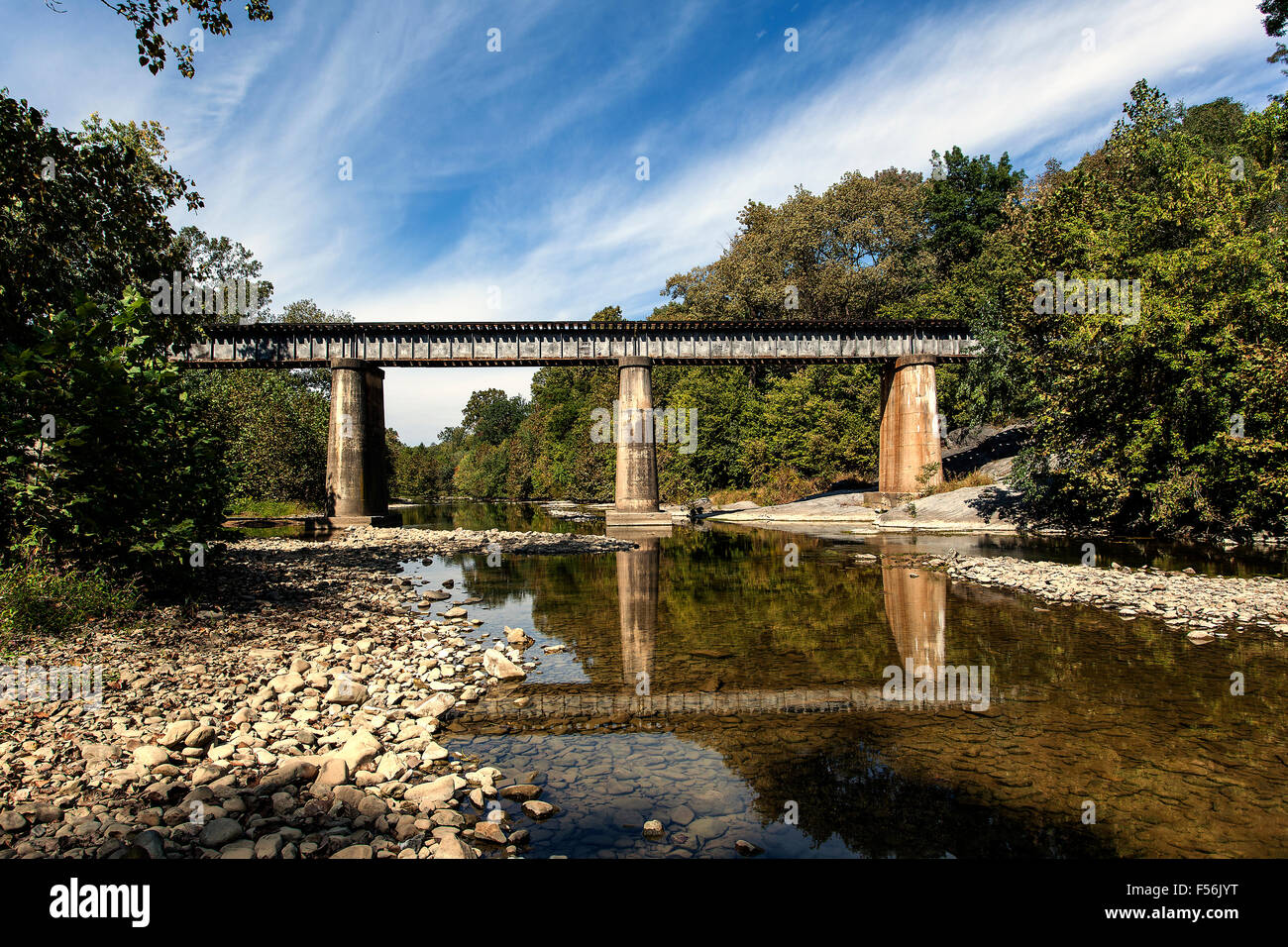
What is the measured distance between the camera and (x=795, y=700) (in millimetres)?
9961

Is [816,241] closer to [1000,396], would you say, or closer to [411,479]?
[1000,396]

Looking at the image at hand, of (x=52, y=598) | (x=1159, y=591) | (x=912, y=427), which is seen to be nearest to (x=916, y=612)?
(x=1159, y=591)

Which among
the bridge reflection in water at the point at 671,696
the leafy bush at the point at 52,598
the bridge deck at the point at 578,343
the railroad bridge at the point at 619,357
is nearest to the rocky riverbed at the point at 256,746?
the leafy bush at the point at 52,598

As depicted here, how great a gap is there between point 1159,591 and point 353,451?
4111 centimetres

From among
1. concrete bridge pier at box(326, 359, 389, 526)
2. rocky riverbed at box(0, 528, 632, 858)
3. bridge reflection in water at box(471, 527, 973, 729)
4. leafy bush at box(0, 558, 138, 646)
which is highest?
concrete bridge pier at box(326, 359, 389, 526)

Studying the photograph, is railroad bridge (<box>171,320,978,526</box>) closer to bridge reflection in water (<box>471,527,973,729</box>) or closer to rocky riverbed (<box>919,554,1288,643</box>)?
rocky riverbed (<box>919,554,1288,643</box>)

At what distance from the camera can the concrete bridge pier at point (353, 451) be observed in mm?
41312

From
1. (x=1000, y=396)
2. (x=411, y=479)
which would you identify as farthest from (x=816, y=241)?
(x=411, y=479)

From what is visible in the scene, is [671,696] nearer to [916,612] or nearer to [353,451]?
[916,612]

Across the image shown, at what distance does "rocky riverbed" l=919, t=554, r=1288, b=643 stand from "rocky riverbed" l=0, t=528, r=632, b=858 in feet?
47.4

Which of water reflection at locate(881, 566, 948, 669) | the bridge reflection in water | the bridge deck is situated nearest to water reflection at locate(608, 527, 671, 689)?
the bridge reflection in water

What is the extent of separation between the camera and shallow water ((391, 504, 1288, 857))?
6.17 meters

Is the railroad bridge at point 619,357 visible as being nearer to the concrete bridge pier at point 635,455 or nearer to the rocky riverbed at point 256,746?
the concrete bridge pier at point 635,455
